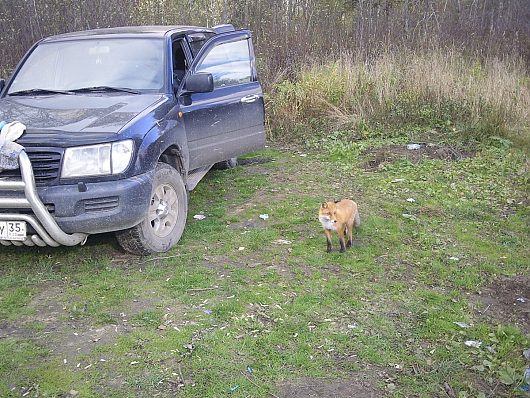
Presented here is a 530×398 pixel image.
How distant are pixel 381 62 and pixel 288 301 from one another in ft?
24.9

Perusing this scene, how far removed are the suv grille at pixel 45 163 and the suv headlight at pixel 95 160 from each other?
0.21 ft

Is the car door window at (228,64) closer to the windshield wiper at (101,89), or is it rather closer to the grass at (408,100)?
the windshield wiper at (101,89)

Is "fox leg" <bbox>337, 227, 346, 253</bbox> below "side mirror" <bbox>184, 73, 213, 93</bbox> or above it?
below

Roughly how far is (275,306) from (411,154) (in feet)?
16.7

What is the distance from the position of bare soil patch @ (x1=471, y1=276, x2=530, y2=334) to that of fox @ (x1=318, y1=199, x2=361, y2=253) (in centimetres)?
123

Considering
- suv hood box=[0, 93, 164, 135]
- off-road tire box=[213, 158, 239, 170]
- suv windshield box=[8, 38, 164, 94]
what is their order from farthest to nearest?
off-road tire box=[213, 158, 239, 170] → suv windshield box=[8, 38, 164, 94] → suv hood box=[0, 93, 164, 135]

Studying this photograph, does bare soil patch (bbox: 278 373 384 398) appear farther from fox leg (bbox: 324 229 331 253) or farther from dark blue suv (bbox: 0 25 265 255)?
dark blue suv (bbox: 0 25 265 255)

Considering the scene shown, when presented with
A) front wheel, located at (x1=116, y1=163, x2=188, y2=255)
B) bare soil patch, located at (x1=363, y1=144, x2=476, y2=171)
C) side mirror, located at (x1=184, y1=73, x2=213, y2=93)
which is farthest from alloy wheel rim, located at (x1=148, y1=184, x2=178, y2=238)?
bare soil patch, located at (x1=363, y1=144, x2=476, y2=171)

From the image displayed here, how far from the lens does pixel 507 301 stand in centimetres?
425

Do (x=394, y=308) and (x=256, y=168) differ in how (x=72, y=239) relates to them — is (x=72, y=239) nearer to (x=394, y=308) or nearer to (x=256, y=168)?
(x=394, y=308)

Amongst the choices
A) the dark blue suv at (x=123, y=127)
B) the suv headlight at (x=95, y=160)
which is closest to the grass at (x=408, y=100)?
the dark blue suv at (x=123, y=127)

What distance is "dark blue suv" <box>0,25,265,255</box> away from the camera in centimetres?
420

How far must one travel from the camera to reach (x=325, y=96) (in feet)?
33.6

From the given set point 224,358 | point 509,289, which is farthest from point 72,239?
point 509,289
